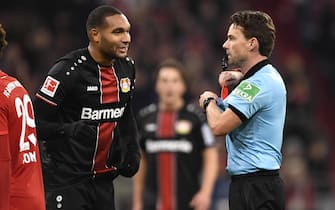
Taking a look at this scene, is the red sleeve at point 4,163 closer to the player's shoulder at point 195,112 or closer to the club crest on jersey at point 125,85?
the club crest on jersey at point 125,85

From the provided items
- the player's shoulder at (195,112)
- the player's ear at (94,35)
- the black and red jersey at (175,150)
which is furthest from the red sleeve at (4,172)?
the player's shoulder at (195,112)

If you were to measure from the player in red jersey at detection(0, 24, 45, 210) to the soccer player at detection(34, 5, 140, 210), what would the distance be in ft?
2.96

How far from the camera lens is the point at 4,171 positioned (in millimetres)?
5805

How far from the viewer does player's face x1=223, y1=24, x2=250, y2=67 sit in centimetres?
668

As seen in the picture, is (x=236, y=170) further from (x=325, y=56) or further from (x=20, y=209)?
(x=325, y=56)

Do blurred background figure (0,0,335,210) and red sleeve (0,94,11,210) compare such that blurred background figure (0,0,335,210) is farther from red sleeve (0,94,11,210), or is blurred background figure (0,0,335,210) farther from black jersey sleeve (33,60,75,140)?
red sleeve (0,94,11,210)

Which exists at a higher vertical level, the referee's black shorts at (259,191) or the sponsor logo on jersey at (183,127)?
the sponsor logo on jersey at (183,127)

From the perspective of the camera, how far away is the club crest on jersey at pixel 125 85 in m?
7.31

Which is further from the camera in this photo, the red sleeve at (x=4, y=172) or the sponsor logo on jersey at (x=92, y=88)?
the sponsor logo on jersey at (x=92, y=88)

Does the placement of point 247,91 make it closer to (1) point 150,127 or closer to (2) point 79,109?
(2) point 79,109

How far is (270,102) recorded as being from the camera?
6.62 metres

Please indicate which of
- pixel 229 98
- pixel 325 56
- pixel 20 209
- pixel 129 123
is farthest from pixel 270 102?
pixel 325 56

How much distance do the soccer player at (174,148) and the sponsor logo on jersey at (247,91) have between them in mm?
2872

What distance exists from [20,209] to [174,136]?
364 cm
